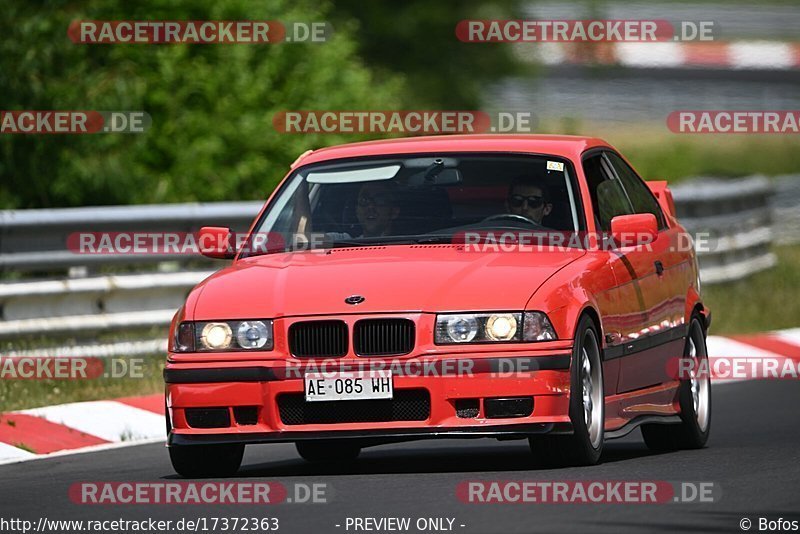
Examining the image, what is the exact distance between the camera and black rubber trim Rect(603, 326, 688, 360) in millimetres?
10258

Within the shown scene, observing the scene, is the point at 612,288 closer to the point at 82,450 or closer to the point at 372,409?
the point at 372,409

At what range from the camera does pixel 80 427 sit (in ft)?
40.9

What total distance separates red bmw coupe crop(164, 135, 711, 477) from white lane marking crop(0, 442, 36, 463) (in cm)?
157

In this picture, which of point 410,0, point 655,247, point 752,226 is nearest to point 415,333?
point 655,247

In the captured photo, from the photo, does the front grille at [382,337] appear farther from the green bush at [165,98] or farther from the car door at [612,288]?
the green bush at [165,98]

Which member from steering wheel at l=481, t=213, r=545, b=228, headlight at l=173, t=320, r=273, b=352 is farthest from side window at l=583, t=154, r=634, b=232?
headlight at l=173, t=320, r=273, b=352

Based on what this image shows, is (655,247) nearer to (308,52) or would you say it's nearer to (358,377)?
(358,377)

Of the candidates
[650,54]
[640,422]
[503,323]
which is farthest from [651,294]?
[650,54]

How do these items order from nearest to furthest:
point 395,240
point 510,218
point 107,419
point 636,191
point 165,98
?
1. point 395,240
2. point 510,218
3. point 636,191
4. point 107,419
5. point 165,98

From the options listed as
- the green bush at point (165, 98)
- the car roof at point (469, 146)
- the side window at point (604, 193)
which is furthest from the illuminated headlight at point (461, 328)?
the green bush at point (165, 98)

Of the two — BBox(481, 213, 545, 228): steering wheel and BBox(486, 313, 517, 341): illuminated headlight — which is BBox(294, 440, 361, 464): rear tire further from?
BBox(486, 313, 517, 341): illuminated headlight

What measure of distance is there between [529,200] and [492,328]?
141cm

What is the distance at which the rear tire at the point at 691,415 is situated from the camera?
1143 cm

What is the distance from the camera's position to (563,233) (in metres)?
10.5
